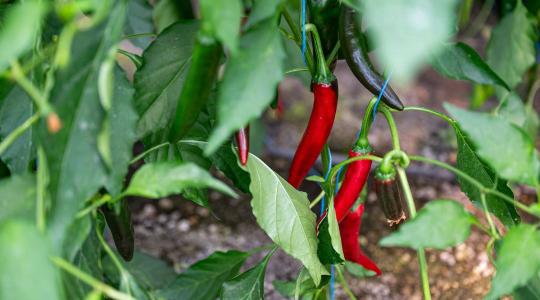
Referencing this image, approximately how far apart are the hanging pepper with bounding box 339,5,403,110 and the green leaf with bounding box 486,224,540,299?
0.29 m

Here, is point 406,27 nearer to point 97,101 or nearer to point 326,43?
point 97,101

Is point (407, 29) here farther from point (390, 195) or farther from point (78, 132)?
point (390, 195)

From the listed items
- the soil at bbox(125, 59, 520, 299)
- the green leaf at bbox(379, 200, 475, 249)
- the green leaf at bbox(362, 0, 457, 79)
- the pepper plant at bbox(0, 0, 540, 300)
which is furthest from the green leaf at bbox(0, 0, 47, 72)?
the soil at bbox(125, 59, 520, 299)

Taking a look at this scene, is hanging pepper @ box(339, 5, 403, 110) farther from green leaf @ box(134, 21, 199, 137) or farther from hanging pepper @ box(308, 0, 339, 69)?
green leaf @ box(134, 21, 199, 137)

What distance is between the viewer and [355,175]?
3.10ft

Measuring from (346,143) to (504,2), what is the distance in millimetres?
1121

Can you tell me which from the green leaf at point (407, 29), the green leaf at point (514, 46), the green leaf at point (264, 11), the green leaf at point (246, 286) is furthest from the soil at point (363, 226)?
the green leaf at point (407, 29)

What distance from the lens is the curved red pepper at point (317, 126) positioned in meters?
0.92

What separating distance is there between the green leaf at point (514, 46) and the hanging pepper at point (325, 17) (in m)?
0.56

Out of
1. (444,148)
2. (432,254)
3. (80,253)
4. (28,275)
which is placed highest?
(28,275)

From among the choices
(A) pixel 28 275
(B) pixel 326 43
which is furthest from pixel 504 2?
(A) pixel 28 275

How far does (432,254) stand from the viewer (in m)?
1.78

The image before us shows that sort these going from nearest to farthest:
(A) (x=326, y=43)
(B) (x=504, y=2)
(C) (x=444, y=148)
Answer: (A) (x=326, y=43)
(B) (x=504, y=2)
(C) (x=444, y=148)

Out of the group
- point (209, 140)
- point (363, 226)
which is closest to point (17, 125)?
point (209, 140)
